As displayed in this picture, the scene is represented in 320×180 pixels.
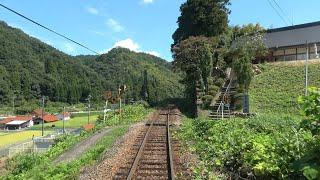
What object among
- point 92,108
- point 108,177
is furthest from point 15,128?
point 108,177

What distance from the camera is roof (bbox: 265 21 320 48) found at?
50406mm

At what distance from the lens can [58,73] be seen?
→ 169 meters

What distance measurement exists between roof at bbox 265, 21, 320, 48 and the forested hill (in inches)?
3811

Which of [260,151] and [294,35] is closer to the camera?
[260,151]

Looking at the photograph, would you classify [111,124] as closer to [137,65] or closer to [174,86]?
[174,86]

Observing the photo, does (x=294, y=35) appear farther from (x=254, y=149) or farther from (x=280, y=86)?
(x=254, y=149)

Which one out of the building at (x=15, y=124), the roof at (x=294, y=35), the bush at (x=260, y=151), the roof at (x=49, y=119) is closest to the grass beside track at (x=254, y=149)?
the bush at (x=260, y=151)

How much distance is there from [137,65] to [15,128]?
221 ft

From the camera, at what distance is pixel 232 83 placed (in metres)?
45.1

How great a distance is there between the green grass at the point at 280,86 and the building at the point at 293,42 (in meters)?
3.80

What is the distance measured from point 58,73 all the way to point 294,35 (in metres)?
128

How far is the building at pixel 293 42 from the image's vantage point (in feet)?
164

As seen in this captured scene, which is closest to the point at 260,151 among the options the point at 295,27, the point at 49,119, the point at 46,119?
the point at 295,27

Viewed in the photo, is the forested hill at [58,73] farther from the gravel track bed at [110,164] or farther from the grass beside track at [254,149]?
the gravel track bed at [110,164]
